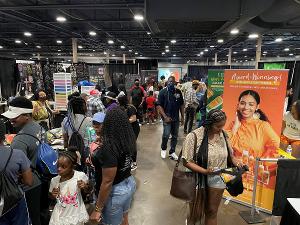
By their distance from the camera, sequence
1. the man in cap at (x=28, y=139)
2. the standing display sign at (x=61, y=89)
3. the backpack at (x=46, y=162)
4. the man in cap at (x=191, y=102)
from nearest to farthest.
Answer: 1. the man in cap at (x=28, y=139)
2. the backpack at (x=46, y=162)
3. the standing display sign at (x=61, y=89)
4. the man in cap at (x=191, y=102)

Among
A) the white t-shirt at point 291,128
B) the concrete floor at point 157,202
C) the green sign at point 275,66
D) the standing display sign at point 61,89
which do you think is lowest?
the concrete floor at point 157,202

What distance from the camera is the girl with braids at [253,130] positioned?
3.25 metres

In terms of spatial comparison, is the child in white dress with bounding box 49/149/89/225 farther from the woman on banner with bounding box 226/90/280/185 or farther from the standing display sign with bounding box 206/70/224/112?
the standing display sign with bounding box 206/70/224/112

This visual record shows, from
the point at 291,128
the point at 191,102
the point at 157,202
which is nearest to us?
the point at 157,202

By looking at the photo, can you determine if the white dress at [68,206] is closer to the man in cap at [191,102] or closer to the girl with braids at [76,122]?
the girl with braids at [76,122]

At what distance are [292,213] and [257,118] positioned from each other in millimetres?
1400

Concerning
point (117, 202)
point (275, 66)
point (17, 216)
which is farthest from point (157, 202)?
point (275, 66)

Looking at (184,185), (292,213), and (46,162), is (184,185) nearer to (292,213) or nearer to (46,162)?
(292,213)

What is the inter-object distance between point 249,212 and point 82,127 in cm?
254

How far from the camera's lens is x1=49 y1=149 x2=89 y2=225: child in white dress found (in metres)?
2.36

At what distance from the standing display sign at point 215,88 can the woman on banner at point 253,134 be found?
1.17m

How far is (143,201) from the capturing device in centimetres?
377

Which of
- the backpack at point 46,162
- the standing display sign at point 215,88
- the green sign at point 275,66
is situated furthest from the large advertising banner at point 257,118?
the green sign at point 275,66

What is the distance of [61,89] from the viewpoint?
6594 millimetres
